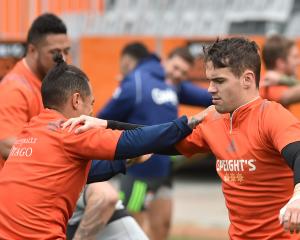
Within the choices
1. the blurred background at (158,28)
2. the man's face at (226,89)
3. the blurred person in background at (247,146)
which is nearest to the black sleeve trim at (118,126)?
the blurred person in background at (247,146)

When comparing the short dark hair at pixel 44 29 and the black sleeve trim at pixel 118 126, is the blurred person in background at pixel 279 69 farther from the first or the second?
the black sleeve trim at pixel 118 126

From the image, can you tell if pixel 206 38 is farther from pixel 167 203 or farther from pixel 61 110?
pixel 61 110

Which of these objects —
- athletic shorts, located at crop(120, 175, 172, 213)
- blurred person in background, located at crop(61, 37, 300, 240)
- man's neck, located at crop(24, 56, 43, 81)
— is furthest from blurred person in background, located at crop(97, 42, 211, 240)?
blurred person in background, located at crop(61, 37, 300, 240)

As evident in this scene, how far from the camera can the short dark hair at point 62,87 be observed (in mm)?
5676

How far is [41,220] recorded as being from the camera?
545cm

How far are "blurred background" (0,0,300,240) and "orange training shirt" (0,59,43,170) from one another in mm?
7326

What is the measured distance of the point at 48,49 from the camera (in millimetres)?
7207

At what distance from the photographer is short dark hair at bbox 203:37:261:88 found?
18.1 ft

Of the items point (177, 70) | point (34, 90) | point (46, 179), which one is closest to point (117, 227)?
point (34, 90)

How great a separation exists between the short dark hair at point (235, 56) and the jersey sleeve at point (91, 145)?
683 millimetres

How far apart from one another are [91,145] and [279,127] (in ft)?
3.22

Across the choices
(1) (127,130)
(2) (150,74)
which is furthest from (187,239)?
(1) (127,130)

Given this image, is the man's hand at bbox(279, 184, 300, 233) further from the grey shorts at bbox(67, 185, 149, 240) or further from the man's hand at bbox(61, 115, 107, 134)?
the grey shorts at bbox(67, 185, 149, 240)

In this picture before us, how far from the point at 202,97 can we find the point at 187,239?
101 inches
